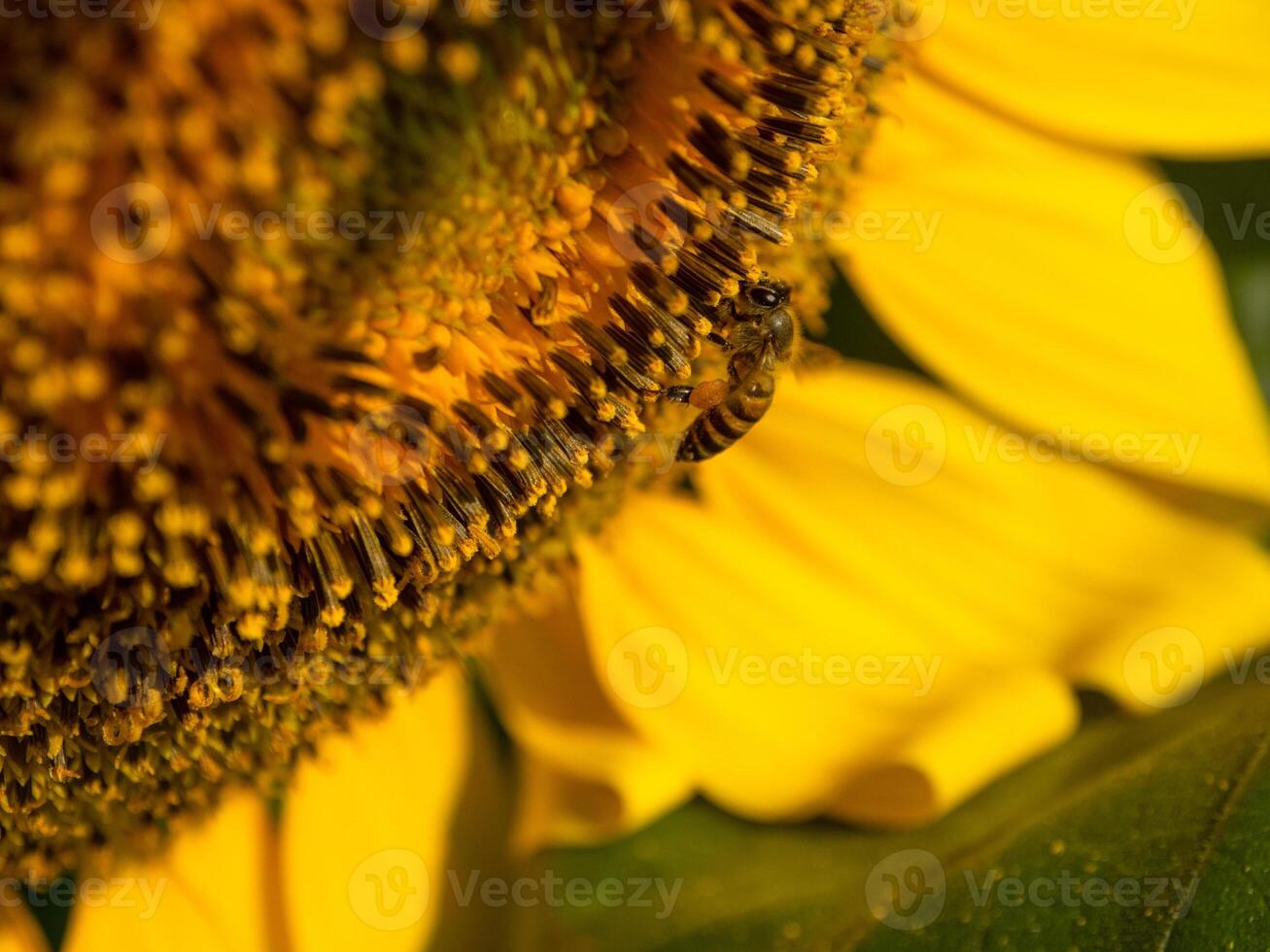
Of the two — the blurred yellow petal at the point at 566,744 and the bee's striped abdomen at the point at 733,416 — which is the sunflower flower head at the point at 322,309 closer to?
the bee's striped abdomen at the point at 733,416

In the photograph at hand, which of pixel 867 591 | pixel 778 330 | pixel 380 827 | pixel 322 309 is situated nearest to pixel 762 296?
pixel 778 330

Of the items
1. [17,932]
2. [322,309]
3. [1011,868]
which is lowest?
[17,932]

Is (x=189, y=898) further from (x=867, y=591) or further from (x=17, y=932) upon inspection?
(x=867, y=591)

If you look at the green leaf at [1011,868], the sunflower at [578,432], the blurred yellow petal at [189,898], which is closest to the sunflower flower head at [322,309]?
the sunflower at [578,432]

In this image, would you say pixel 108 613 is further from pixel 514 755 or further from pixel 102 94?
pixel 514 755

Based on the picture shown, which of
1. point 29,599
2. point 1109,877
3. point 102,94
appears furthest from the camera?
point 1109,877

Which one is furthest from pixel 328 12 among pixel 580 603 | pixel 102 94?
pixel 580 603
